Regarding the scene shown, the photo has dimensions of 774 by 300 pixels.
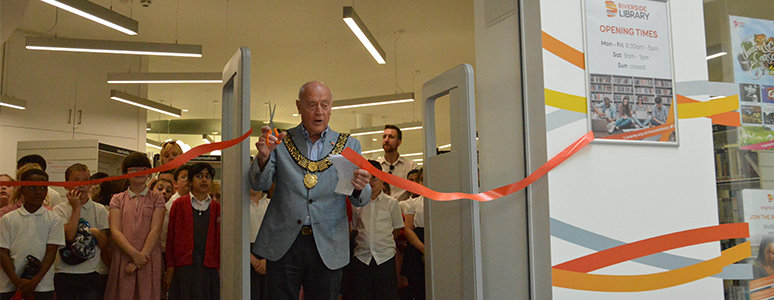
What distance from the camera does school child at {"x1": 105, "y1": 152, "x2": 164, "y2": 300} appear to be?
438cm

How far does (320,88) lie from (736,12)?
217 cm

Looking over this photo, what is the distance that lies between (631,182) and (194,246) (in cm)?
306

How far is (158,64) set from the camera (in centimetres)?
1143

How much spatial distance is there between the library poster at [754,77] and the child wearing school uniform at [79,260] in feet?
13.7

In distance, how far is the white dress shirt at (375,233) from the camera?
15.1 ft

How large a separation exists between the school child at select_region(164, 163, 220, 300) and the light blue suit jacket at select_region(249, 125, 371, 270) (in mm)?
1856

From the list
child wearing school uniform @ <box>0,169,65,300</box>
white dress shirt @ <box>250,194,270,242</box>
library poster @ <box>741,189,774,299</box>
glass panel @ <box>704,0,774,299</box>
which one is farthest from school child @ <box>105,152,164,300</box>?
library poster @ <box>741,189,774,299</box>

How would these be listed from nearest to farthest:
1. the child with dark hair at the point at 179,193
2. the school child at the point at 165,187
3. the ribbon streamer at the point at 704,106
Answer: the ribbon streamer at the point at 704,106 < the child with dark hair at the point at 179,193 < the school child at the point at 165,187

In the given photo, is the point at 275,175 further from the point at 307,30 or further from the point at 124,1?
the point at 307,30

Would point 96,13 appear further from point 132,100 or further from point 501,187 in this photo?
point 501,187

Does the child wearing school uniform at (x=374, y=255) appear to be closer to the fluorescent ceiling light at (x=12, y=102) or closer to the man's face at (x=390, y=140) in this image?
the man's face at (x=390, y=140)

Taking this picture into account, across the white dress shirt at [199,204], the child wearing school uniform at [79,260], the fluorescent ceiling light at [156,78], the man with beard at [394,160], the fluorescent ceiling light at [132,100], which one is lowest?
the child wearing school uniform at [79,260]

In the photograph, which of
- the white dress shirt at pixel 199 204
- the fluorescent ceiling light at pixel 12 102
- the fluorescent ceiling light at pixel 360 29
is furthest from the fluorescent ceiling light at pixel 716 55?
the fluorescent ceiling light at pixel 12 102

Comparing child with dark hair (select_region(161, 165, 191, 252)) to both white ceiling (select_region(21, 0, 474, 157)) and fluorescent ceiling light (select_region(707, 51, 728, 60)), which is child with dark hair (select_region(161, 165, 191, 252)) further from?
fluorescent ceiling light (select_region(707, 51, 728, 60))
